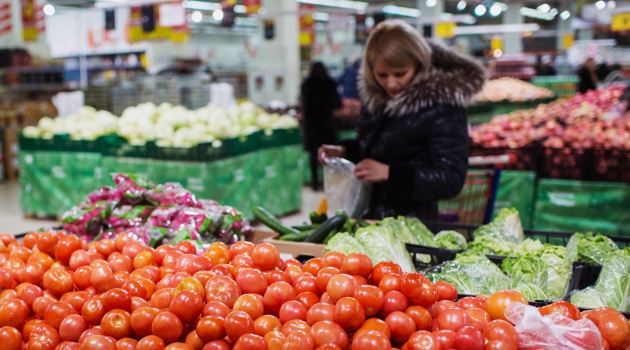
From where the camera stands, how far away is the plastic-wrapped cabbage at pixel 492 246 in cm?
243

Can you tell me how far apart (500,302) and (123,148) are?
541cm

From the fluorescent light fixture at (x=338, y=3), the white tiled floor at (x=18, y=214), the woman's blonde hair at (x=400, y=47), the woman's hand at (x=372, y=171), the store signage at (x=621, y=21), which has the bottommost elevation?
the white tiled floor at (x=18, y=214)

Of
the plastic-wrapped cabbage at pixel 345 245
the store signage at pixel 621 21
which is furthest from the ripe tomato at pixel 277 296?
the store signage at pixel 621 21

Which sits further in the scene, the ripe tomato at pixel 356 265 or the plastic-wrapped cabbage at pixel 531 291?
the plastic-wrapped cabbage at pixel 531 291

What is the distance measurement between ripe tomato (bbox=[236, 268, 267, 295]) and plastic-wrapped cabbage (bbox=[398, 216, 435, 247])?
112cm

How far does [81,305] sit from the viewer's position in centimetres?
171

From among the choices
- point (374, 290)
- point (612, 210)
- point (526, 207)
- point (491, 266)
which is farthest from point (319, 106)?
point (374, 290)

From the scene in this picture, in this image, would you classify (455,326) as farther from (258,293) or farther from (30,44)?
(30,44)

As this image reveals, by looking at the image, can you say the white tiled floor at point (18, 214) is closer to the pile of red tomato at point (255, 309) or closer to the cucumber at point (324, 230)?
the cucumber at point (324, 230)

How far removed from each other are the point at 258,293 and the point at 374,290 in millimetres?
329

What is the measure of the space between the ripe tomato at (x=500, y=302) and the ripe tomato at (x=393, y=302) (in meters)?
0.24

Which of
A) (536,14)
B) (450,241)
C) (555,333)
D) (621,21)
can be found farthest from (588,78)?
(536,14)

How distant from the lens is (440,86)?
3027 millimetres

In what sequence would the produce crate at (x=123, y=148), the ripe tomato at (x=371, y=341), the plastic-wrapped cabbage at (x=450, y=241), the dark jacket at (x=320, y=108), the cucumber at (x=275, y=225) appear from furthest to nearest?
the dark jacket at (x=320, y=108) < the produce crate at (x=123, y=148) < the cucumber at (x=275, y=225) < the plastic-wrapped cabbage at (x=450, y=241) < the ripe tomato at (x=371, y=341)
